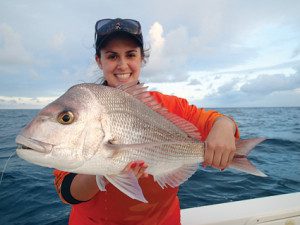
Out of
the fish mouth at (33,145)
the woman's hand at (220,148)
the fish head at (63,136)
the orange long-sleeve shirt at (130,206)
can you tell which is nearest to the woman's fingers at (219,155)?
the woman's hand at (220,148)

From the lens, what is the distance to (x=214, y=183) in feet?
24.4

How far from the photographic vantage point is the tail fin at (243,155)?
7.27 ft

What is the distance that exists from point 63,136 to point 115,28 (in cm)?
162

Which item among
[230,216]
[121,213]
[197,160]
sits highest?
[197,160]

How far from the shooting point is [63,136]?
180cm

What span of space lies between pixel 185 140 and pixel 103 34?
59.8 inches

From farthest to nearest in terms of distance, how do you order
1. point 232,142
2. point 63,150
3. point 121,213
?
point 121,213, point 232,142, point 63,150

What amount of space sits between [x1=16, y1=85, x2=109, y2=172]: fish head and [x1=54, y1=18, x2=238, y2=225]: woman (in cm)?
69

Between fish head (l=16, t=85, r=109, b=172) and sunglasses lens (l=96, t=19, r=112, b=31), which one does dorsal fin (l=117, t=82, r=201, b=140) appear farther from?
sunglasses lens (l=96, t=19, r=112, b=31)

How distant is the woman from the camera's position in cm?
256

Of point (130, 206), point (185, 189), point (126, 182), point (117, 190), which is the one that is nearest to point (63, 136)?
point (126, 182)

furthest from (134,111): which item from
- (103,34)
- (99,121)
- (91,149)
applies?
(103,34)

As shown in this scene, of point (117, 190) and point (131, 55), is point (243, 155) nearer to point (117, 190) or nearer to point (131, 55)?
point (117, 190)

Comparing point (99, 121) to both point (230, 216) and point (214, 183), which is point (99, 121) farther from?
point (214, 183)
